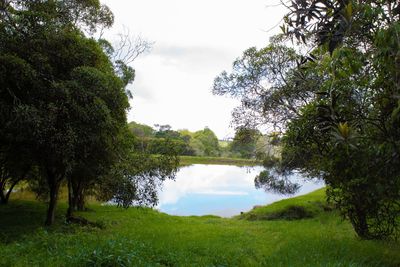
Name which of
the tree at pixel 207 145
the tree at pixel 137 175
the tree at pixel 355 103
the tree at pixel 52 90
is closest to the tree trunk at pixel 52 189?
the tree at pixel 137 175

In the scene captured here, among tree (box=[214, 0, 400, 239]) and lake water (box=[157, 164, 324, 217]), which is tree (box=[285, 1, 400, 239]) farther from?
lake water (box=[157, 164, 324, 217])

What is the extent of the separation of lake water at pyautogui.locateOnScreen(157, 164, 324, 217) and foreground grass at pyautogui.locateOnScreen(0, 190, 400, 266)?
10826 mm

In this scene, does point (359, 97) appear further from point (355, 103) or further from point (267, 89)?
point (267, 89)

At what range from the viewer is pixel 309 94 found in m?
15.8

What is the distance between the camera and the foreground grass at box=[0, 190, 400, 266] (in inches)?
238

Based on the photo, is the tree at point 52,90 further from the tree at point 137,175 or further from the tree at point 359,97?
the tree at point 359,97

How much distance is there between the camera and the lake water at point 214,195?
96.3 feet

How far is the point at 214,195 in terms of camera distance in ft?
120

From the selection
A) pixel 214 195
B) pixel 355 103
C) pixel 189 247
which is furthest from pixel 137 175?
pixel 214 195

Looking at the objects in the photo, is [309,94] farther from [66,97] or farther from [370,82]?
[66,97]

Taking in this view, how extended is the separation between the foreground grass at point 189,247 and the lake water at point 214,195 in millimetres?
10826

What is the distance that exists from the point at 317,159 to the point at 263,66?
23.5 ft

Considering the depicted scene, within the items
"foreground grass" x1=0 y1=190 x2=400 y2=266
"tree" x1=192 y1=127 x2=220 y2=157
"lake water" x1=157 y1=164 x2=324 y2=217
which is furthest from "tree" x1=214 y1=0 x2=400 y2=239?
"tree" x1=192 y1=127 x2=220 y2=157

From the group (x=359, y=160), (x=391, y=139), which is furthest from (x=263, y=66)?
(x=391, y=139)
